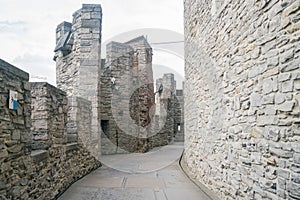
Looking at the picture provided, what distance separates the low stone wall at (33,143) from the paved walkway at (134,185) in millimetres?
333

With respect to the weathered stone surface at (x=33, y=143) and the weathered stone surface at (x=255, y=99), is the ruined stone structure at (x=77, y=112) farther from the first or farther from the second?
the weathered stone surface at (x=255, y=99)

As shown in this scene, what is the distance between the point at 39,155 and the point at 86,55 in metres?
4.16

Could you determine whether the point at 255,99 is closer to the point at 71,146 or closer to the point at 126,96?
the point at 71,146

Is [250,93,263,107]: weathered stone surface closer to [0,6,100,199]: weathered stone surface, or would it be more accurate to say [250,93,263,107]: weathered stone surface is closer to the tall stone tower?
[0,6,100,199]: weathered stone surface

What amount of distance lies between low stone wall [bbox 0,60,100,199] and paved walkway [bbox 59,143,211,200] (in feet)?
1.09

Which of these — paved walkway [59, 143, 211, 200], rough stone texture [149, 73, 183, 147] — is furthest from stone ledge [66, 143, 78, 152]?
rough stone texture [149, 73, 183, 147]

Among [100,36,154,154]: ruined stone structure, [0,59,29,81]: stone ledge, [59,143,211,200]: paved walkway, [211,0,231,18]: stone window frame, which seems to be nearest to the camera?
[0,59,29,81]: stone ledge

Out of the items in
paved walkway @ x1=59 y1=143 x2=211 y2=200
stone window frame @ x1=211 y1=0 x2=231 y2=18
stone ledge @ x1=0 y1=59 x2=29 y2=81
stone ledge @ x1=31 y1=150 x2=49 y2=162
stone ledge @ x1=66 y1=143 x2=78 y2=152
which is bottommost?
paved walkway @ x1=59 y1=143 x2=211 y2=200

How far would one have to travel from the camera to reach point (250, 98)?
281cm

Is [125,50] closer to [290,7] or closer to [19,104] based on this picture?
[19,104]

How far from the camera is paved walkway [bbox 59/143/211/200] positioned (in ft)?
13.2

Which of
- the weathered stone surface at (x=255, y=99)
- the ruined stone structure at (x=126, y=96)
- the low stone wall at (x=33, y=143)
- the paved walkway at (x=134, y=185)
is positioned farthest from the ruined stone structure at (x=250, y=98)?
the ruined stone structure at (x=126, y=96)

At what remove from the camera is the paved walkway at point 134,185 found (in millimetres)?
4016

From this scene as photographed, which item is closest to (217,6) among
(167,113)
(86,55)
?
(86,55)
